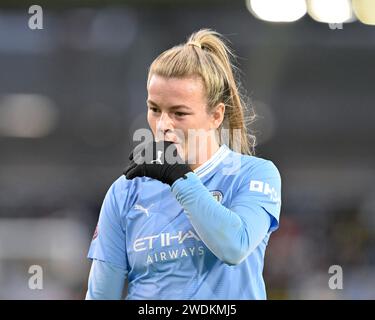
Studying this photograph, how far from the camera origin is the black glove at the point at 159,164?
178 cm

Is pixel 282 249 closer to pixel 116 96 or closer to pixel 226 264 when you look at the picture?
pixel 116 96

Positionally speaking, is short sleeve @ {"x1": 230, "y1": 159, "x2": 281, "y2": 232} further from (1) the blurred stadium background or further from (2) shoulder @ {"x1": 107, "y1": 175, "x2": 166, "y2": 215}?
(1) the blurred stadium background

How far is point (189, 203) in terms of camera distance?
1.71 meters

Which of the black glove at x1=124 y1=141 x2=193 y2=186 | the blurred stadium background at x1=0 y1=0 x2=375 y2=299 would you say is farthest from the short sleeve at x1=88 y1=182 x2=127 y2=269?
the blurred stadium background at x1=0 y1=0 x2=375 y2=299

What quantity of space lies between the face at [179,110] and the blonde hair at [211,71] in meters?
0.02

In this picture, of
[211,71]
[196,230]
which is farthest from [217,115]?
[196,230]

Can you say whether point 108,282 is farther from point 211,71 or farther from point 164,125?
point 211,71

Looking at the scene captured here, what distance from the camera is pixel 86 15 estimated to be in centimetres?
594

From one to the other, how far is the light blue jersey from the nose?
131 mm

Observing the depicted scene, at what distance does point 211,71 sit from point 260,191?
0.34 m

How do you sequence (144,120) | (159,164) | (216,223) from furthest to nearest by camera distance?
(144,120) → (159,164) → (216,223)

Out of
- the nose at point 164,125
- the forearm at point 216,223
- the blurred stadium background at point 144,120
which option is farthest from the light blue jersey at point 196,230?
the blurred stadium background at point 144,120

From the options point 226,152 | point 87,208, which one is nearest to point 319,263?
point 87,208

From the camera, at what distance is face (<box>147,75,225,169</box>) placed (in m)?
1.82
